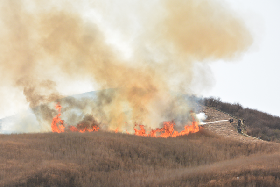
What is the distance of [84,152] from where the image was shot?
45.8 feet

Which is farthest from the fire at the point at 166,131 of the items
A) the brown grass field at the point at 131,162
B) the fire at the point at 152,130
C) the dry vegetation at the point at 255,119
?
the dry vegetation at the point at 255,119

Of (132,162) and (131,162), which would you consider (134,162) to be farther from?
(131,162)

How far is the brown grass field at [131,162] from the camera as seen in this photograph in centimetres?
995

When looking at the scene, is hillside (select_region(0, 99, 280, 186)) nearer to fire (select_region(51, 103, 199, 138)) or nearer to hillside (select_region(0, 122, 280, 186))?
hillside (select_region(0, 122, 280, 186))

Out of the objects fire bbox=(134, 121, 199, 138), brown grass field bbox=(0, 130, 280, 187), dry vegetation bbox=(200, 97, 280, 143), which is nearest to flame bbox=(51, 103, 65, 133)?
brown grass field bbox=(0, 130, 280, 187)

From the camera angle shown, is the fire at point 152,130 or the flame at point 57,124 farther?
the flame at point 57,124

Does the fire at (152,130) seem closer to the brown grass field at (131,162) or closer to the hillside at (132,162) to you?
the hillside at (132,162)

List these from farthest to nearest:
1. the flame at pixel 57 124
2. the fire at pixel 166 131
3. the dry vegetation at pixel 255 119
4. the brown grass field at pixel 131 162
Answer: the dry vegetation at pixel 255 119, the flame at pixel 57 124, the fire at pixel 166 131, the brown grass field at pixel 131 162

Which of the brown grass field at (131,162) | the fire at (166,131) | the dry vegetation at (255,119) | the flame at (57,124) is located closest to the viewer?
the brown grass field at (131,162)

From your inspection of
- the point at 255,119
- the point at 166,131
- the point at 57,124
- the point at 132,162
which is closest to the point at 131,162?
the point at 132,162

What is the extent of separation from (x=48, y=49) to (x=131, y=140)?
42.2 ft

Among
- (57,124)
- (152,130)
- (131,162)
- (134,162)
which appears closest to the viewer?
(131,162)

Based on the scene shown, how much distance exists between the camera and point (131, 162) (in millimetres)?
13242

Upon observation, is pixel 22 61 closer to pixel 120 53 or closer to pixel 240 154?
pixel 120 53
